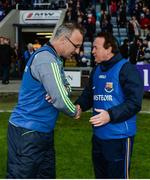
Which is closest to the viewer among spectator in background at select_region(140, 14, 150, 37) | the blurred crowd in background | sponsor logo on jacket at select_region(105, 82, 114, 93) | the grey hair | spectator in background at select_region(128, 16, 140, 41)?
the grey hair

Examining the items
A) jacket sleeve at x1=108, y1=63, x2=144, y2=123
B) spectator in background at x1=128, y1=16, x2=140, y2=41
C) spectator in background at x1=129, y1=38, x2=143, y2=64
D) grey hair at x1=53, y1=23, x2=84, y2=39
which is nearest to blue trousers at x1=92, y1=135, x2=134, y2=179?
jacket sleeve at x1=108, y1=63, x2=144, y2=123

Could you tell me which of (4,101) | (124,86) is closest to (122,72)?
(124,86)

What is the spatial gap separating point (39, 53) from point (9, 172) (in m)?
1.08

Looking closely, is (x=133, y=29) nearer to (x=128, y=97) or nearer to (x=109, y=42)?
(x=109, y=42)

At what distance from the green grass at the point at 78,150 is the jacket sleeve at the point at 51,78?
3.27 meters

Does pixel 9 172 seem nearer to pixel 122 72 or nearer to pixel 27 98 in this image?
pixel 27 98

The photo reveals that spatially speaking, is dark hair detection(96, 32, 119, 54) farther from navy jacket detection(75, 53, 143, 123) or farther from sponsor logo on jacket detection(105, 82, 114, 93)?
sponsor logo on jacket detection(105, 82, 114, 93)

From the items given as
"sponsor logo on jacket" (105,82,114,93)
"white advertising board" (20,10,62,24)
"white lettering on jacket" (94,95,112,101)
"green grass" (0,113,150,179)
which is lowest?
"white advertising board" (20,10,62,24)

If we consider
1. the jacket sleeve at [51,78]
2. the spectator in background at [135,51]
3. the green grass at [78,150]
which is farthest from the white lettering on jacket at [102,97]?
the spectator in background at [135,51]

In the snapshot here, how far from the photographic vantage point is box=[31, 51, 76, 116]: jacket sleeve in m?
4.75

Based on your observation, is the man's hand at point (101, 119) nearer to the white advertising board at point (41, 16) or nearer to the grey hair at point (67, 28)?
the grey hair at point (67, 28)

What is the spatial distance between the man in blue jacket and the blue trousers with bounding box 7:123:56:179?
49cm

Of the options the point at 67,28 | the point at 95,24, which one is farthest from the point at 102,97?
the point at 95,24

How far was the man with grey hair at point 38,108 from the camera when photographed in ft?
15.8
